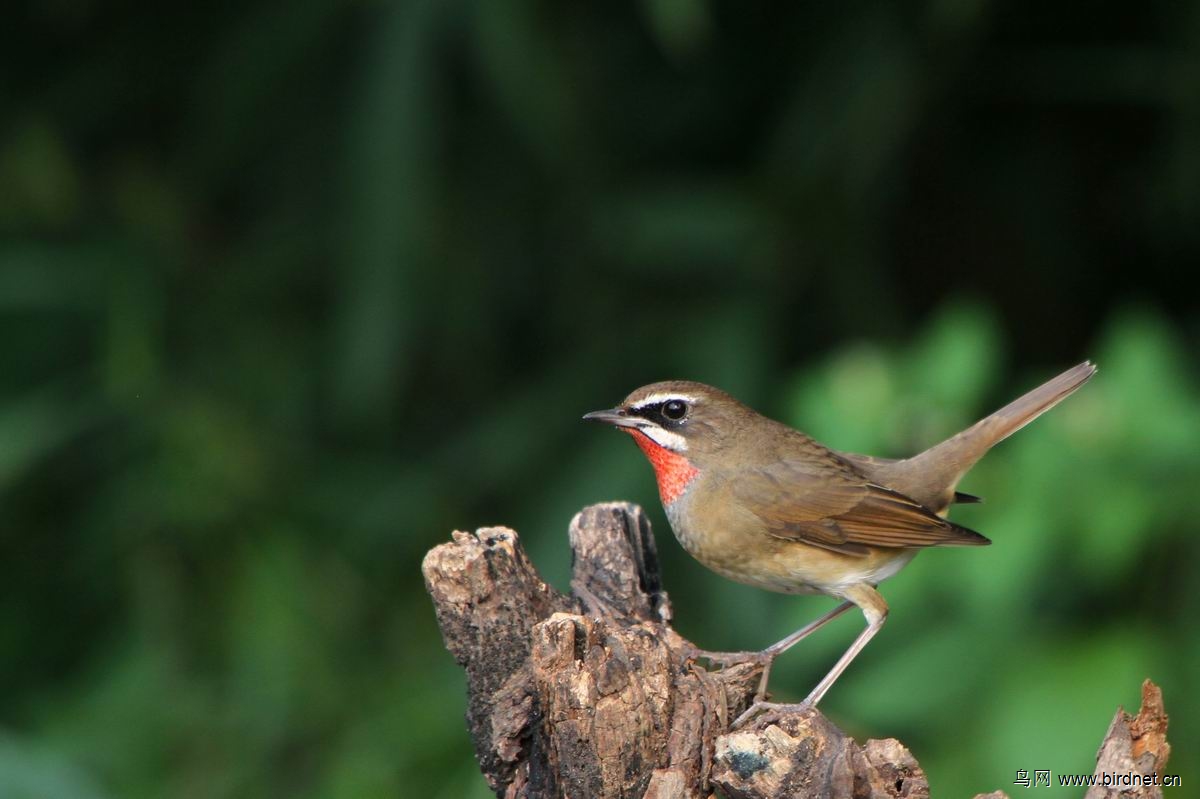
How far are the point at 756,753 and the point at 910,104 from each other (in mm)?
5187

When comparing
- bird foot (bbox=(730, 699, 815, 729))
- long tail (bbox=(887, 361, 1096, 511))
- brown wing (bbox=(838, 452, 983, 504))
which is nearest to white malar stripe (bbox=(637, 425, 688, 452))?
brown wing (bbox=(838, 452, 983, 504))

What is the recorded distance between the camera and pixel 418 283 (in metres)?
8.04

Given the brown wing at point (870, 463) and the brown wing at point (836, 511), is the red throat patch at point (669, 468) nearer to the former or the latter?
the brown wing at point (836, 511)

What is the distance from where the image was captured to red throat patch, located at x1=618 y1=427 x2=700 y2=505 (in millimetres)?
5340

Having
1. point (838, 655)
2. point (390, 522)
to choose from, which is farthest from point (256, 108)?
point (838, 655)

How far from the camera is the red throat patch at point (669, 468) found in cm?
534

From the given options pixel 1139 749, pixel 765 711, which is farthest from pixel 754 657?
pixel 1139 749

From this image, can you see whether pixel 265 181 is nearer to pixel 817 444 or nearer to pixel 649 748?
pixel 817 444

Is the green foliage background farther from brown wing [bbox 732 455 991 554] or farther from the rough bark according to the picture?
the rough bark

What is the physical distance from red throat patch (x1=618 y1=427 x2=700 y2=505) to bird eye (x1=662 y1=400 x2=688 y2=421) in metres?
0.12

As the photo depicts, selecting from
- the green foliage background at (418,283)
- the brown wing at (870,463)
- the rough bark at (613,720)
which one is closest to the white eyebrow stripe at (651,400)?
the brown wing at (870,463)

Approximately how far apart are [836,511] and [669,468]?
0.64 metres

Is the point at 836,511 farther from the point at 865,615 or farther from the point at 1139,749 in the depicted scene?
the point at 1139,749

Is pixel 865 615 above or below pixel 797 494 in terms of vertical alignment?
below
